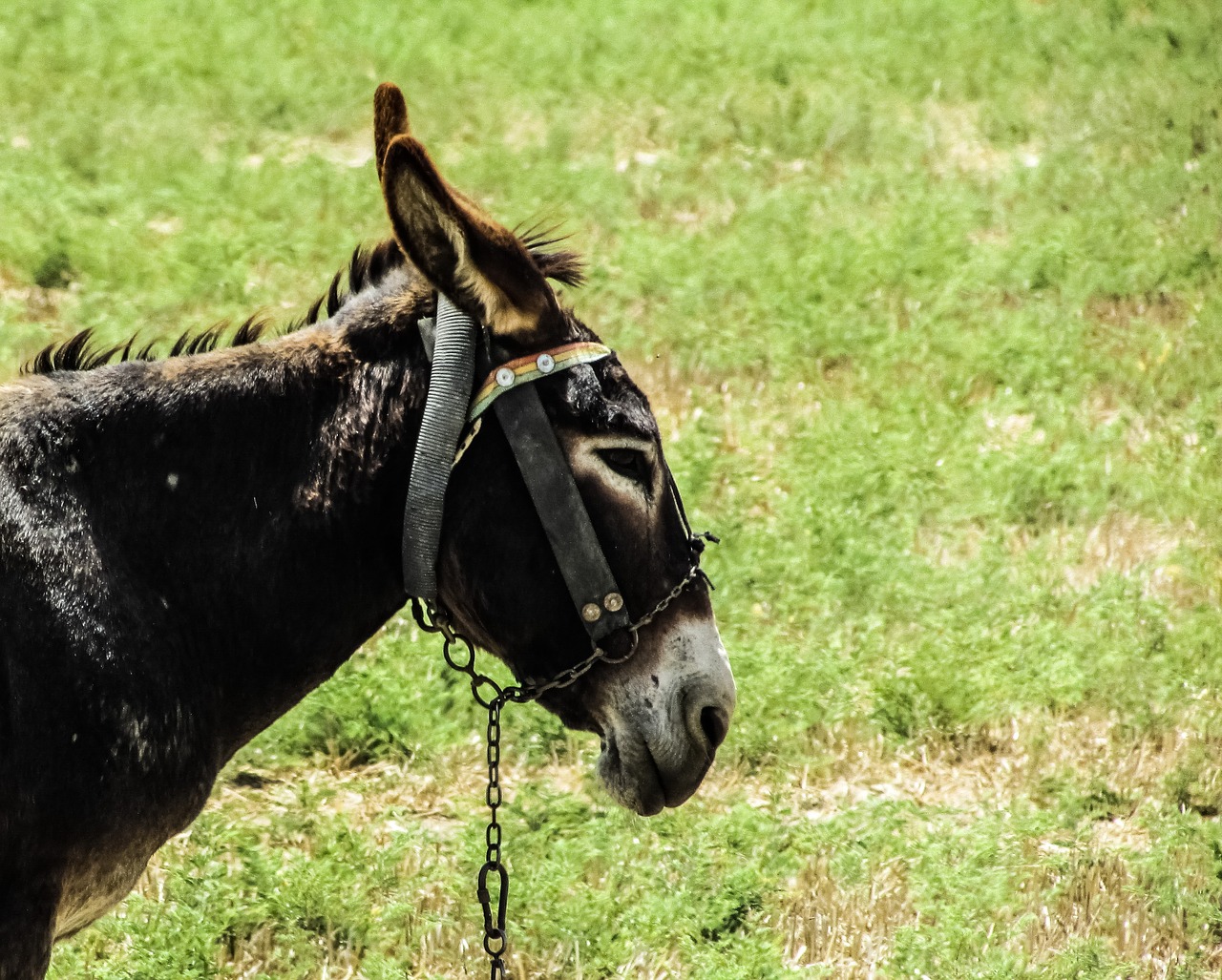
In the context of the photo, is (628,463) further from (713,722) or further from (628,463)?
(713,722)

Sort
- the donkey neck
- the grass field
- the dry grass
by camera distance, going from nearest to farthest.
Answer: the donkey neck
the dry grass
the grass field

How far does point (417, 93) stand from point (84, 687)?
375 inches

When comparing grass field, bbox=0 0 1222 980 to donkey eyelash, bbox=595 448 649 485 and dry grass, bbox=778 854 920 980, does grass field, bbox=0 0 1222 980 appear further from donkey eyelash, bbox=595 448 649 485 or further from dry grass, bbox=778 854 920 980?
donkey eyelash, bbox=595 448 649 485

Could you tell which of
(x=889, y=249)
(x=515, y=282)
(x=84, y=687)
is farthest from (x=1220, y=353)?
(x=84, y=687)

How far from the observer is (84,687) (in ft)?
8.59

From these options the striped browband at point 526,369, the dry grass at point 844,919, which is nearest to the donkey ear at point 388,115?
the striped browband at point 526,369

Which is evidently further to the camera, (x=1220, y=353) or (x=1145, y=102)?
(x=1145, y=102)

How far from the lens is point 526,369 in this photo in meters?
2.90

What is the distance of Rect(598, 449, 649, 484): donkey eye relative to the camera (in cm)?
298

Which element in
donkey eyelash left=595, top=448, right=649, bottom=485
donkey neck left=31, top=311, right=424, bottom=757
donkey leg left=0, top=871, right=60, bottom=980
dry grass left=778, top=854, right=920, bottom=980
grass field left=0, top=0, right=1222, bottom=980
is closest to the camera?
donkey leg left=0, top=871, right=60, bottom=980

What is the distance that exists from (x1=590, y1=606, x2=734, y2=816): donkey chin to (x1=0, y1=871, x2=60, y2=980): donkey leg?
3.63 ft

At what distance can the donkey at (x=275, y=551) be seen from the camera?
2.62 m

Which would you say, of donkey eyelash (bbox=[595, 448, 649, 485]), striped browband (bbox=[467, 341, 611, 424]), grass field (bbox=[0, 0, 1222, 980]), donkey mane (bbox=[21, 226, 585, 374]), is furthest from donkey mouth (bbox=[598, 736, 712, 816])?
grass field (bbox=[0, 0, 1222, 980])

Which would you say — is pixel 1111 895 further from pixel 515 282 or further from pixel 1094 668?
pixel 515 282
